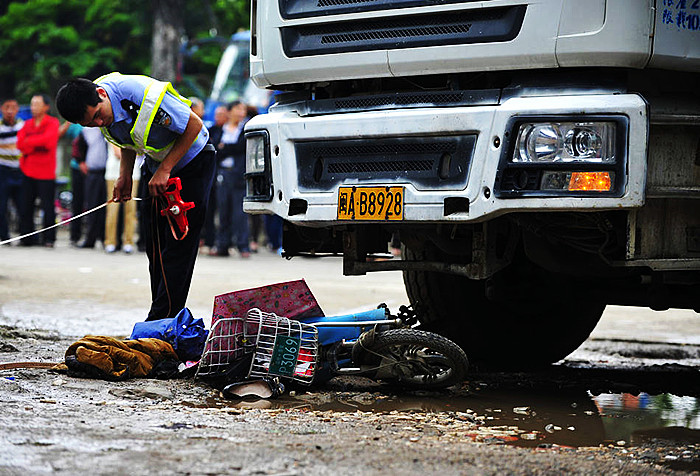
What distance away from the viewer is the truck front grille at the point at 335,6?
509 centimetres

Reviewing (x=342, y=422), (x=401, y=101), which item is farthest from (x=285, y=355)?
(x=401, y=101)

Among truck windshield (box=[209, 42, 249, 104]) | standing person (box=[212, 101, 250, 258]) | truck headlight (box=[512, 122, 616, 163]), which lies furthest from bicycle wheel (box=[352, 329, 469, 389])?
truck windshield (box=[209, 42, 249, 104])

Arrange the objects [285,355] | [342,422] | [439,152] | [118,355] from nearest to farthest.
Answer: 1. [342,422]
2. [439,152]
3. [285,355]
4. [118,355]

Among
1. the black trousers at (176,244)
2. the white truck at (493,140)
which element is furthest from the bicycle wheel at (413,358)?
the black trousers at (176,244)

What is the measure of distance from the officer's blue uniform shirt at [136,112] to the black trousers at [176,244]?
1.02 feet

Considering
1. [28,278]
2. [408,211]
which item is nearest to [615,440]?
[408,211]

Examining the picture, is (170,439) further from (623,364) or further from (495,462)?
(623,364)

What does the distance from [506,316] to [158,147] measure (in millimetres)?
2143

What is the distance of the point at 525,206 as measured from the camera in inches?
184

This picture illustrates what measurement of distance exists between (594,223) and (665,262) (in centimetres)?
34

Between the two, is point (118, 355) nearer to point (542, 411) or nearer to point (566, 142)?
point (542, 411)

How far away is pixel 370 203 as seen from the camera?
5074 millimetres

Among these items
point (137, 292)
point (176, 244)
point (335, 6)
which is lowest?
point (137, 292)

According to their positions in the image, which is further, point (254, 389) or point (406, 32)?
point (406, 32)
